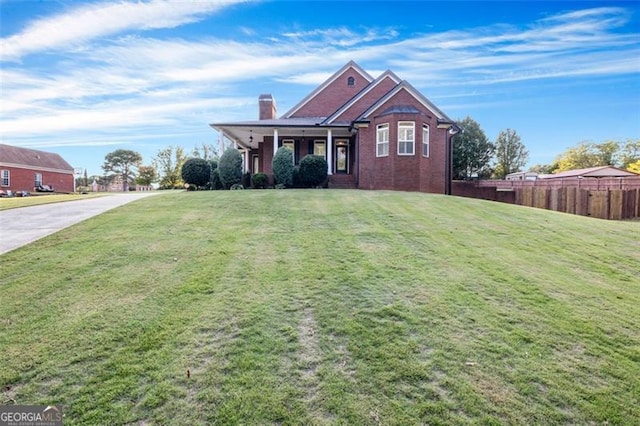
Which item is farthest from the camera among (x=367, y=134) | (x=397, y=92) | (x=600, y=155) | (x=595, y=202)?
(x=600, y=155)

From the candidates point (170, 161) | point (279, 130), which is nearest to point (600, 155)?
point (279, 130)

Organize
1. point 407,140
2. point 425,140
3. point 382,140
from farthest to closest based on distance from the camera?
point 382,140, point 425,140, point 407,140

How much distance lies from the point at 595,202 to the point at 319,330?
55.9ft

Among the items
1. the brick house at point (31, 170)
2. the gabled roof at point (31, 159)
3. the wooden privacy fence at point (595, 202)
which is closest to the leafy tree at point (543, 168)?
the wooden privacy fence at point (595, 202)

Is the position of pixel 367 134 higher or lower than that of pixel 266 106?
lower

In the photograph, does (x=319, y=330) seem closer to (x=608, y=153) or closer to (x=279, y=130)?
(x=279, y=130)

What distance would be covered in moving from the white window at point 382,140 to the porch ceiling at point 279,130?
261cm

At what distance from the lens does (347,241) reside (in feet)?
23.2

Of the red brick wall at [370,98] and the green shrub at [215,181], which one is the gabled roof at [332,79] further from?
the green shrub at [215,181]

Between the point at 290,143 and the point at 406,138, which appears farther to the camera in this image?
the point at 290,143

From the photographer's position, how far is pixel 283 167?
18906 millimetres

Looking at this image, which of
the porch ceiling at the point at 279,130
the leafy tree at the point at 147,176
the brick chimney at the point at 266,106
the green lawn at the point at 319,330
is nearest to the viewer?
the green lawn at the point at 319,330

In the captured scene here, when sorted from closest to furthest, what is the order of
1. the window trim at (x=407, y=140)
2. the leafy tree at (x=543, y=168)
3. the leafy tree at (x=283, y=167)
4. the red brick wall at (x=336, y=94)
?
the window trim at (x=407, y=140), the leafy tree at (x=283, y=167), the red brick wall at (x=336, y=94), the leafy tree at (x=543, y=168)

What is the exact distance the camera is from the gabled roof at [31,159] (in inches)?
1535
